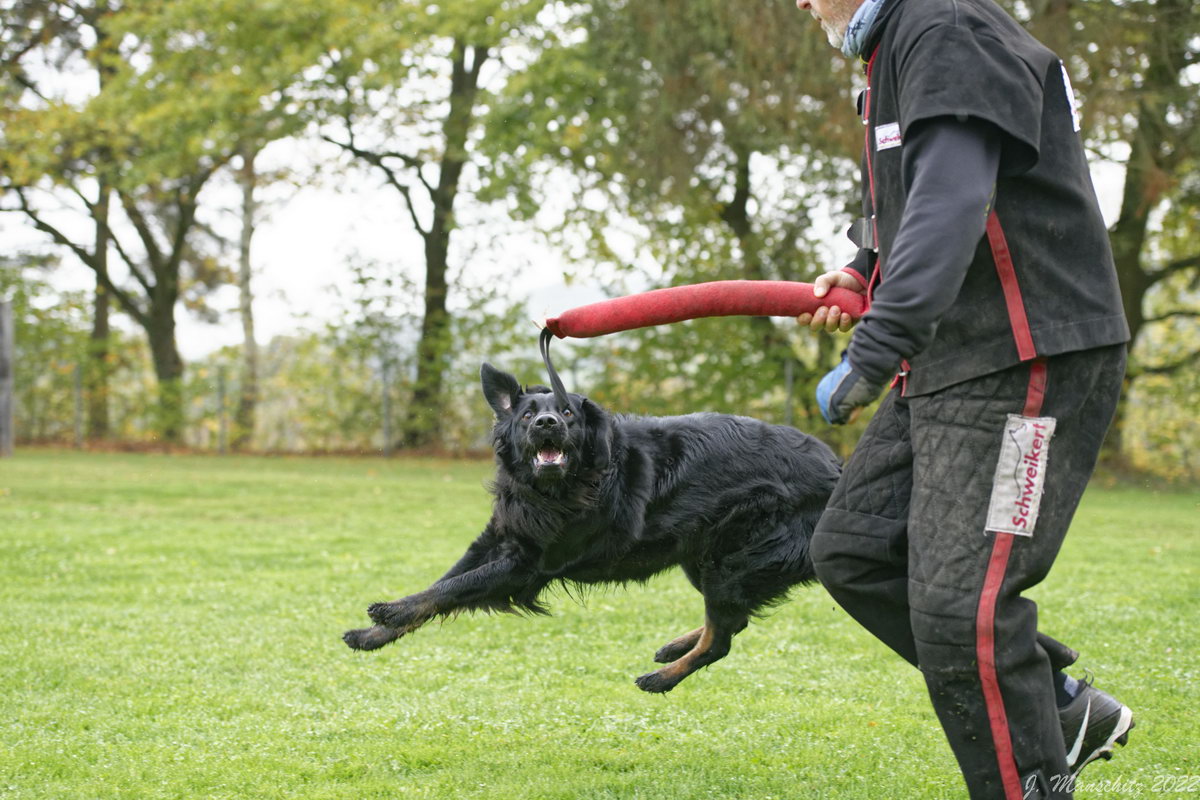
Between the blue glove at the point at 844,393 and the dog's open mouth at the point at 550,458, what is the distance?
2023 mm

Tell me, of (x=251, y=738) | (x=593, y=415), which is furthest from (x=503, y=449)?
(x=251, y=738)

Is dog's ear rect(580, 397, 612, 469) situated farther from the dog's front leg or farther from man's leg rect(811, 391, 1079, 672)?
man's leg rect(811, 391, 1079, 672)

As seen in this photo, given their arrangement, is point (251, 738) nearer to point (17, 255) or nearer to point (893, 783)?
point (893, 783)

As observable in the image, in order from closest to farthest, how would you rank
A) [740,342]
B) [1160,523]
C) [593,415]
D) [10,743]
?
1. [10,743]
2. [593,415]
3. [1160,523]
4. [740,342]

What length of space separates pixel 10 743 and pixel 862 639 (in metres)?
3.70

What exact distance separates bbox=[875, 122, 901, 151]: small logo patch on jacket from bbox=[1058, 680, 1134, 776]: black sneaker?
4.70ft

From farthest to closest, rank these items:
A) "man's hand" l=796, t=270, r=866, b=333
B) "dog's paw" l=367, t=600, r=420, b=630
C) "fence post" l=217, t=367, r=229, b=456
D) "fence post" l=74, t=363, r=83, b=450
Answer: "fence post" l=74, t=363, r=83, b=450 < "fence post" l=217, t=367, r=229, b=456 < "dog's paw" l=367, t=600, r=420, b=630 < "man's hand" l=796, t=270, r=866, b=333

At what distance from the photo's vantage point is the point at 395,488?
47.2 feet

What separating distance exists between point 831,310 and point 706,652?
6.58 ft

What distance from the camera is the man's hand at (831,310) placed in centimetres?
277

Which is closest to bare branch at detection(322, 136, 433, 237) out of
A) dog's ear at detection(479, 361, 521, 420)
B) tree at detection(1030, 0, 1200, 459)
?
tree at detection(1030, 0, 1200, 459)

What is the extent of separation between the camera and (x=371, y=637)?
4254 mm

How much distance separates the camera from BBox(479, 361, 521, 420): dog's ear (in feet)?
15.6

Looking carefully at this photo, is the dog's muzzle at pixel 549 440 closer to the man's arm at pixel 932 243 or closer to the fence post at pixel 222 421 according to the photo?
the man's arm at pixel 932 243
